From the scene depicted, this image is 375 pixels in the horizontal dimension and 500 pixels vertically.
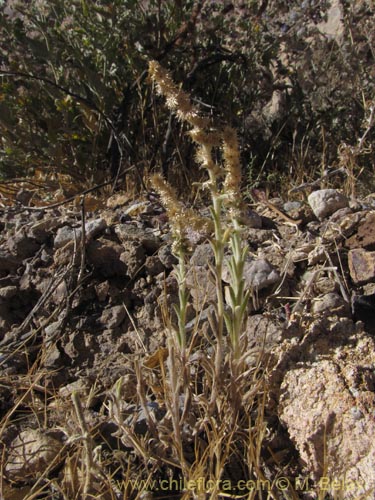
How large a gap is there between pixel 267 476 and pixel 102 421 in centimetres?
50

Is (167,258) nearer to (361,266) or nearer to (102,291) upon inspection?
(102,291)

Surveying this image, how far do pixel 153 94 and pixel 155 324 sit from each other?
1.66 meters

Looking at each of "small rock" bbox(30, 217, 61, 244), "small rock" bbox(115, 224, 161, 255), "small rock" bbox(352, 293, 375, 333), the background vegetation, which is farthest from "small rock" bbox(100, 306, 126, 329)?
the background vegetation

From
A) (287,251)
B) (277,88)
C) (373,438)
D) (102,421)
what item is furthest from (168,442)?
(277,88)

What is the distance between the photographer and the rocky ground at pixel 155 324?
4.95 ft

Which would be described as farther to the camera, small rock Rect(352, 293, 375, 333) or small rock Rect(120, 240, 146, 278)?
small rock Rect(120, 240, 146, 278)

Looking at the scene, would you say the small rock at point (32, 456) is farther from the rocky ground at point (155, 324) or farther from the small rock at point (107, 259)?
the small rock at point (107, 259)

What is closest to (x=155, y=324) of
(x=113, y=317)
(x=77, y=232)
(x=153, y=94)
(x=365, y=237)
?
(x=113, y=317)

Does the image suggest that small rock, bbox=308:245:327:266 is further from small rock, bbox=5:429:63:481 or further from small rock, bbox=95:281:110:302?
small rock, bbox=5:429:63:481

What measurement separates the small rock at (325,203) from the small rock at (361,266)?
322 millimetres

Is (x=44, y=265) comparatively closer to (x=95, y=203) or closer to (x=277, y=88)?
(x=95, y=203)

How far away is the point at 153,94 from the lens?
3.14 m

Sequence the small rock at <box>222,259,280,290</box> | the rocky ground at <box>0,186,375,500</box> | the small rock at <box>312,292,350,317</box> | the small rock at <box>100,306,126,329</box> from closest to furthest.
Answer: the rocky ground at <box>0,186,375,500</box>, the small rock at <box>312,292,350,317</box>, the small rock at <box>222,259,280,290</box>, the small rock at <box>100,306,126,329</box>

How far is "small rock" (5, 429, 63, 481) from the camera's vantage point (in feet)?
4.96
